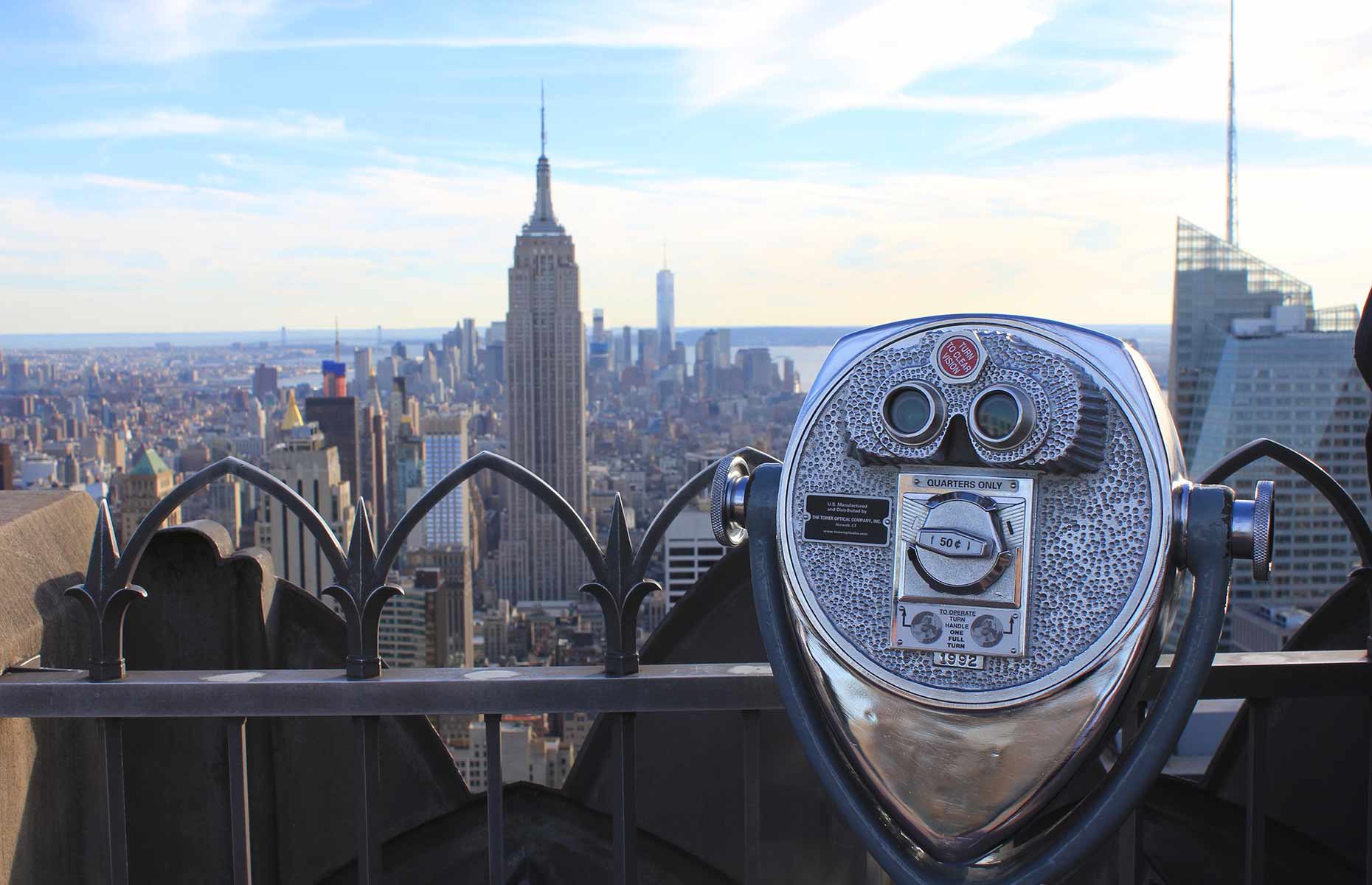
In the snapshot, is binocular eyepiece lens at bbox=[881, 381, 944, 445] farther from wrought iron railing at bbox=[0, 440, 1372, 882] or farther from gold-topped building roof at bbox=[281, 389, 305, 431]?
gold-topped building roof at bbox=[281, 389, 305, 431]

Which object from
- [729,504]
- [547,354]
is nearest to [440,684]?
[729,504]

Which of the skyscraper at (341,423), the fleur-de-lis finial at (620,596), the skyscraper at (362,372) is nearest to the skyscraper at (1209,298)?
the skyscraper at (341,423)

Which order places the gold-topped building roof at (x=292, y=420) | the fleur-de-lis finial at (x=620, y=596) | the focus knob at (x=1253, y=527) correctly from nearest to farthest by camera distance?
the focus knob at (x=1253, y=527), the fleur-de-lis finial at (x=620, y=596), the gold-topped building roof at (x=292, y=420)

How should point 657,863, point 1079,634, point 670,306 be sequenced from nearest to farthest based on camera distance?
point 1079,634 → point 657,863 → point 670,306

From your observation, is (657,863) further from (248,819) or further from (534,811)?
A: (248,819)

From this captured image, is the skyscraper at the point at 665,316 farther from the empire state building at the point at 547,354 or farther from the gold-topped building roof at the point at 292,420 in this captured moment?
the gold-topped building roof at the point at 292,420

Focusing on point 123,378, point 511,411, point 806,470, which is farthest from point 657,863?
point 511,411

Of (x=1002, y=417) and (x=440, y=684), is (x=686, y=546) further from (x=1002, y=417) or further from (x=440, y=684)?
(x=1002, y=417)
